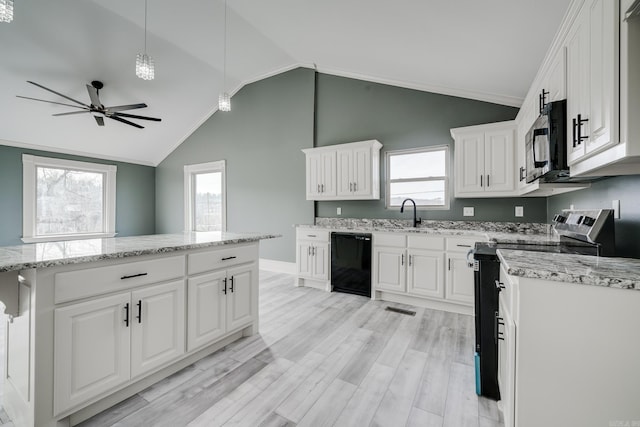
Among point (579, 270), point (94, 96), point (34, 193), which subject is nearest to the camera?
point (579, 270)

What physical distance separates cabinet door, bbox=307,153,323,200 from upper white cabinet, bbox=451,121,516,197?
199 cm

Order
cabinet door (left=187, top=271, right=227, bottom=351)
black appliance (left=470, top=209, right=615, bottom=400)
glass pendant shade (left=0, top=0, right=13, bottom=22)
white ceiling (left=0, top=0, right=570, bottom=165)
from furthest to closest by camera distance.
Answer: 1. white ceiling (left=0, top=0, right=570, bottom=165)
2. cabinet door (left=187, top=271, right=227, bottom=351)
3. black appliance (left=470, top=209, right=615, bottom=400)
4. glass pendant shade (left=0, top=0, right=13, bottom=22)

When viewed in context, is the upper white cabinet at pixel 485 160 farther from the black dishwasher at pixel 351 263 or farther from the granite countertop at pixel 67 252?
the granite countertop at pixel 67 252

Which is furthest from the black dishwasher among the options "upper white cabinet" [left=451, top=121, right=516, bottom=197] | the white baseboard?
"upper white cabinet" [left=451, top=121, right=516, bottom=197]

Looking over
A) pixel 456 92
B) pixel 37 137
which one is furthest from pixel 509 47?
pixel 37 137

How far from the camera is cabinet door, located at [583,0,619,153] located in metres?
1.05

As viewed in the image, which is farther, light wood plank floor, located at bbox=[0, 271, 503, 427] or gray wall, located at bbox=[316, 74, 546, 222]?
gray wall, located at bbox=[316, 74, 546, 222]

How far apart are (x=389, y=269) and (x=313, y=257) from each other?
117 centimetres

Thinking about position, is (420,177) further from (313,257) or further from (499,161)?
(313,257)

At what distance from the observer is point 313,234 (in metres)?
4.11

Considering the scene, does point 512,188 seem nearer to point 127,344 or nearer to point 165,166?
point 127,344

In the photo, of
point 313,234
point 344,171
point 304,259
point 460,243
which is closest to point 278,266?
point 304,259

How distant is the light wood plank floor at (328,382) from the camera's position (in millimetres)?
1534

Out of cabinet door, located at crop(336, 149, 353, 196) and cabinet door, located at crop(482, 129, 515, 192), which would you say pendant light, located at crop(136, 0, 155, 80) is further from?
cabinet door, located at crop(482, 129, 515, 192)
